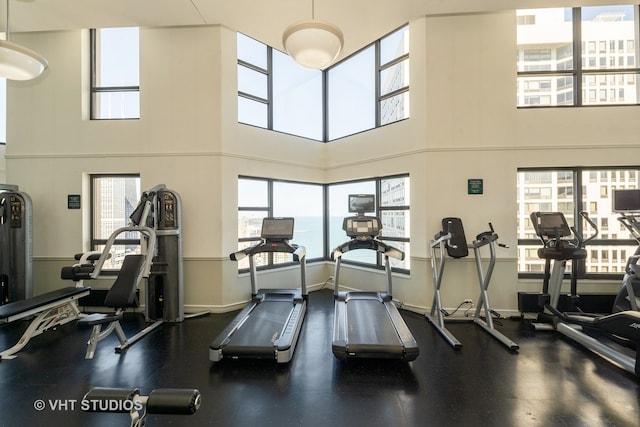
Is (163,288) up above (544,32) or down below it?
below

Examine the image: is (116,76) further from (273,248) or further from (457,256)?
(457,256)

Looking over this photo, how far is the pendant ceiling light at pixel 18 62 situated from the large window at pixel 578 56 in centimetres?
661

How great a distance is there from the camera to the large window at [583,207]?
429 cm

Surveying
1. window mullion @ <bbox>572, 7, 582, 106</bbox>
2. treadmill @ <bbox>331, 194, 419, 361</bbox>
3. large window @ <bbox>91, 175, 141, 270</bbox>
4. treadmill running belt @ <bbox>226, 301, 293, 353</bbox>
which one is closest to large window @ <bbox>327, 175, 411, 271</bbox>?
treadmill @ <bbox>331, 194, 419, 361</bbox>

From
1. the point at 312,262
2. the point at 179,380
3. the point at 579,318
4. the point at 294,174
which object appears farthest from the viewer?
the point at 312,262

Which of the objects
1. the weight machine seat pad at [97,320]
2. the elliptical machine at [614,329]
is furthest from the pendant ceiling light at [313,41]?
the elliptical machine at [614,329]

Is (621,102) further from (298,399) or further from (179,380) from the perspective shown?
(179,380)

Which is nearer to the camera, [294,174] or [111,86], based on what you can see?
[111,86]

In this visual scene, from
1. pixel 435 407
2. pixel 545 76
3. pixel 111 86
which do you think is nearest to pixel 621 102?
pixel 545 76

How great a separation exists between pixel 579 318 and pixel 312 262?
4183 millimetres

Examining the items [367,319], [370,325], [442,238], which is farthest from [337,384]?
[442,238]

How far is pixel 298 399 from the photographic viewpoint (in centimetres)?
245

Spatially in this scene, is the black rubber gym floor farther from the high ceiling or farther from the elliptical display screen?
the high ceiling

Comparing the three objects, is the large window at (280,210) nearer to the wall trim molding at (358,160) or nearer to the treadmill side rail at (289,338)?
the wall trim molding at (358,160)
